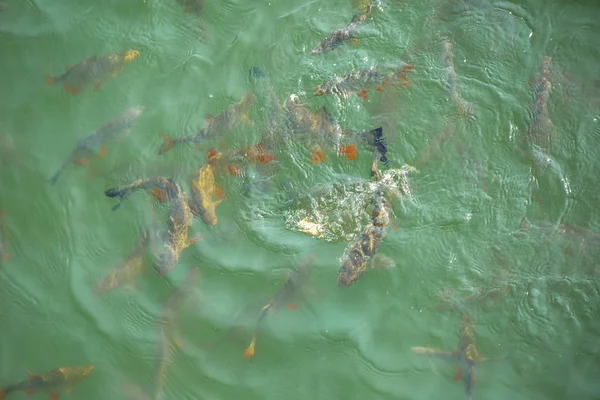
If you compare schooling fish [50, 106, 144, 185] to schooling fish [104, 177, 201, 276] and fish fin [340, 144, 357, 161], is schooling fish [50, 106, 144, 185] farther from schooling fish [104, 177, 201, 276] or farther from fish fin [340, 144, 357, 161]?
fish fin [340, 144, 357, 161]

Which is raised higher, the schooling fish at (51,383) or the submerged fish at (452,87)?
the submerged fish at (452,87)

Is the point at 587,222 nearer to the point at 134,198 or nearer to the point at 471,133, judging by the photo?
the point at 471,133

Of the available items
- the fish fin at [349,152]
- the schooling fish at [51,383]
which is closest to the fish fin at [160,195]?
the schooling fish at [51,383]

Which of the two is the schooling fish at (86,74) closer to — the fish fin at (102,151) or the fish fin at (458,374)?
the fish fin at (102,151)

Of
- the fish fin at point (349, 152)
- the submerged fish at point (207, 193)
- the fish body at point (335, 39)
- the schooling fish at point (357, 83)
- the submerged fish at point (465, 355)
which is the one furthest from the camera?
the fish body at point (335, 39)

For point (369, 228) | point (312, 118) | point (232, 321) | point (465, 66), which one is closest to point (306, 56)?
point (312, 118)

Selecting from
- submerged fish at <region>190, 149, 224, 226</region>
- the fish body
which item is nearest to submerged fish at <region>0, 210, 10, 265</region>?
submerged fish at <region>190, 149, 224, 226</region>

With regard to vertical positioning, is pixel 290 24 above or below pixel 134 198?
above
